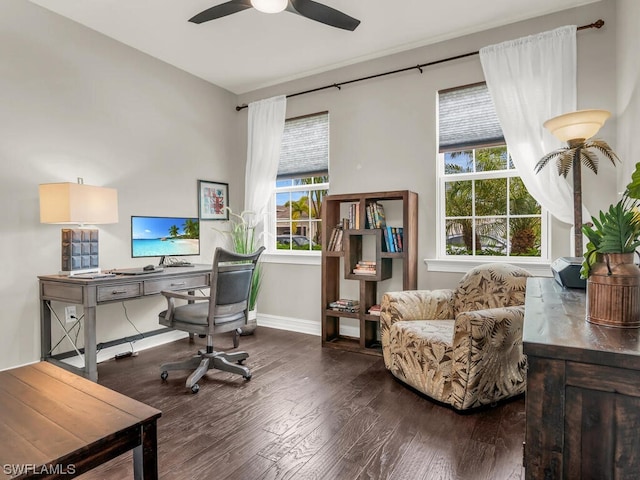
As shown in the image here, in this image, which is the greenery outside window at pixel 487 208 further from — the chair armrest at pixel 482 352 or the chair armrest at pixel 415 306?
the chair armrest at pixel 482 352

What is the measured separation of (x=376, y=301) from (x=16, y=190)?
3.05 metres

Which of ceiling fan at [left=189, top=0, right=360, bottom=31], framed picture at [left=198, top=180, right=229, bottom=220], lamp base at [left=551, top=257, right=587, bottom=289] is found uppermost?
ceiling fan at [left=189, top=0, right=360, bottom=31]

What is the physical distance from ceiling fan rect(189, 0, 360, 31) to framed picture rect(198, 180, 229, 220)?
6.41 feet

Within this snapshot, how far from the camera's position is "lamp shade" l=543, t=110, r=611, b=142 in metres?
2.15

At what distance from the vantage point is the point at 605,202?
2.66 meters

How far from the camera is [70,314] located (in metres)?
2.99

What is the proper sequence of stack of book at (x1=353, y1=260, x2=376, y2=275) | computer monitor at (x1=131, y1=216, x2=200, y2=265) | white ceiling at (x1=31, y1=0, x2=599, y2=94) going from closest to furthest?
1. white ceiling at (x1=31, y1=0, x2=599, y2=94)
2. stack of book at (x1=353, y1=260, x2=376, y2=275)
3. computer monitor at (x1=131, y1=216, x2=200, y2=265)

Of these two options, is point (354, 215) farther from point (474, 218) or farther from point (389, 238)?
point (474, 218)

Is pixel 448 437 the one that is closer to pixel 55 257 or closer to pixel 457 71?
pixel 457 71

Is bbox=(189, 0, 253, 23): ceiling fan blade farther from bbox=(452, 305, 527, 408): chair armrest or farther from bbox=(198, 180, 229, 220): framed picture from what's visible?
bbox=(452, 305, 527, 408): chair armrest

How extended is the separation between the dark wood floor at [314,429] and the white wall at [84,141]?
33.6 inches

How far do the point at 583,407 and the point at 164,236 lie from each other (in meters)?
3.58

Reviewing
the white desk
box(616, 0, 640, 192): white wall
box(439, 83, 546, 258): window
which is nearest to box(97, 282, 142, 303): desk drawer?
the white desk

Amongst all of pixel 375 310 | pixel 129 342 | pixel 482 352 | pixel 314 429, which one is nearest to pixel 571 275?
pixel 482 352
